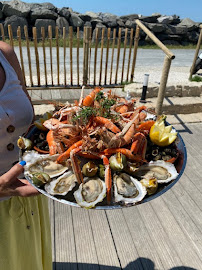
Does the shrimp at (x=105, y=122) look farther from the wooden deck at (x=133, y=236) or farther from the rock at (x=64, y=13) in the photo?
the rock at (x=64, y=13)

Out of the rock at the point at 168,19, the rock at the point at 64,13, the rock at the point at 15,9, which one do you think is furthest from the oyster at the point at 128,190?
the rock at the point at 168,19

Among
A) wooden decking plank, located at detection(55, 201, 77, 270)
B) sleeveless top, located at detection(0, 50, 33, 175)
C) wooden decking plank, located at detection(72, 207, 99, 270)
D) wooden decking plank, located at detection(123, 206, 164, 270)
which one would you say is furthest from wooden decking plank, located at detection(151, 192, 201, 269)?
sleeveless top, located at detection(0, 50, 33, 175)

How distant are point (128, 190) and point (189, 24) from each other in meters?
22.0

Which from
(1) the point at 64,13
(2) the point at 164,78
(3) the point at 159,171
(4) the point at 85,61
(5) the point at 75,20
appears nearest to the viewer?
(3) the point at 159,171

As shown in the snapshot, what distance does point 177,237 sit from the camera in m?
2.56

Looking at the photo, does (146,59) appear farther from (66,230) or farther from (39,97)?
(66,230)

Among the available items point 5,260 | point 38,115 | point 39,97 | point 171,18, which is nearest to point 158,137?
point 5,260

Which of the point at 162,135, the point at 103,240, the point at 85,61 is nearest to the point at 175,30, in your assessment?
the point at 85,61

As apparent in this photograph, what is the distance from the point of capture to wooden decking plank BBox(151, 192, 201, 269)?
2.36 m

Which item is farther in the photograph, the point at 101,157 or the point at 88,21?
the point at 88,21

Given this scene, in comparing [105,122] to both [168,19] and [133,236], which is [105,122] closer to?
[133,236]

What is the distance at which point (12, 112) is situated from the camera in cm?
138

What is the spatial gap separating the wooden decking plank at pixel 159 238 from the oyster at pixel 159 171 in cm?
155

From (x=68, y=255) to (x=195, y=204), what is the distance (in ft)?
5.54
